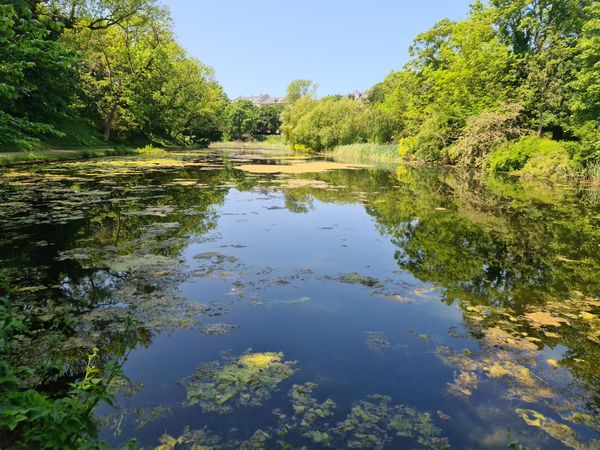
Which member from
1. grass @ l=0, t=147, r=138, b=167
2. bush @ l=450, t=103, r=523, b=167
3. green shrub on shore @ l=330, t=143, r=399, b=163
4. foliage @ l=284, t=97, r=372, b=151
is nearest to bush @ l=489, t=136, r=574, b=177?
bush @ l=450, t=103, r=523, b=167

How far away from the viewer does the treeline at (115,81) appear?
23250 mm

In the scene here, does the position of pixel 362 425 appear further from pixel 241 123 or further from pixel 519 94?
pixel 241 123

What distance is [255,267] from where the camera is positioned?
657 centimetres

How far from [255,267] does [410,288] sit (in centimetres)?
256

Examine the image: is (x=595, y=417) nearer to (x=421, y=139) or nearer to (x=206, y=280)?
(x=206, y=280)

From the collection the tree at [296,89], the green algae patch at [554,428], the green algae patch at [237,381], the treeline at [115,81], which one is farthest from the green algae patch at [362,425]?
the tree at [296,89]

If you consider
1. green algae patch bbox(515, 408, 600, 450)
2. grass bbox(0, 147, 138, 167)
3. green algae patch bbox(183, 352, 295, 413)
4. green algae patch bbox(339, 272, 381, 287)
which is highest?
grass bbox(0, 147, 138, 167)

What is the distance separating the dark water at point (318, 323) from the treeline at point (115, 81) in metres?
12.0

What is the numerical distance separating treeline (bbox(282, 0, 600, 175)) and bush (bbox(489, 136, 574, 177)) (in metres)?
0.06

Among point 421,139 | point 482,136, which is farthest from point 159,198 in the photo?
point 421,139

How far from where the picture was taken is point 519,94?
2902 centimetres

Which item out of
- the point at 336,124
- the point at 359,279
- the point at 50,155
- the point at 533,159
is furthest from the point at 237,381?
the point at 336,124

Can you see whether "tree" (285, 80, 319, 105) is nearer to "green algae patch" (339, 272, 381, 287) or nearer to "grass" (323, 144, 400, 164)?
"grass" (323, 144, 400, 164)

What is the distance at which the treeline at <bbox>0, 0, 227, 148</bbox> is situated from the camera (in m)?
23.2
